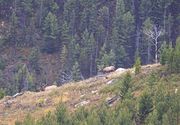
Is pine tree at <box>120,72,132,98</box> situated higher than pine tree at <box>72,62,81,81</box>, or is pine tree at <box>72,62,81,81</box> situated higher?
pine tree at <box>120,72,132,98</box>

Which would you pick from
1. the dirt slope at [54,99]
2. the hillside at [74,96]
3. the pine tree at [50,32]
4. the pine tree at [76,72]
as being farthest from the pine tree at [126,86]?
the pine tree at [50,32]

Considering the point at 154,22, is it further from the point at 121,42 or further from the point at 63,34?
the point at 63,34

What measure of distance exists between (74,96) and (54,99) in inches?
94.7

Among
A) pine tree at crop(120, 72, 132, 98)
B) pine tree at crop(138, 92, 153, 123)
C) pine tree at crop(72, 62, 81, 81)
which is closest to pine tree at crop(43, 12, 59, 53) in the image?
pine tree at crop(72, 62, 81, 81)

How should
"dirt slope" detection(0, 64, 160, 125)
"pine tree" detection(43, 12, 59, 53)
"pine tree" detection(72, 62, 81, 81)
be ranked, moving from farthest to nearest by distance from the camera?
"pine tree" detection(43, 12, 59, 53)
"pine tree" detection(72, 62, 81, 81)
"dirt slope" detection(0, 64, 160, 125)

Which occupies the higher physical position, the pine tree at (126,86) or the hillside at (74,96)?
the pine tree at (126,86)

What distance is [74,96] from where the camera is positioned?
52.4 metres

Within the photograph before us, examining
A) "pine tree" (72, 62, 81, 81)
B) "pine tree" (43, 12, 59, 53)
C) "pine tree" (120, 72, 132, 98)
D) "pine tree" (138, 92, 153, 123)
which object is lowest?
"pine tree" (72, 62, 81, 81)

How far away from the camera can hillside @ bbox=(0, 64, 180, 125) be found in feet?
156

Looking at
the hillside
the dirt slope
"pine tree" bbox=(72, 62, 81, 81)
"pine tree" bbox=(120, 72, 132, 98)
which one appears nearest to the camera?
"pine tree" bbox=(120, 72, 132, 98)

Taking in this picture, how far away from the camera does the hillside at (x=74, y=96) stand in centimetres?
4762

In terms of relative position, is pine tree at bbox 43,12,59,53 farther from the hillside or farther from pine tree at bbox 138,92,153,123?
pine tree at bbox 138,92,153,123

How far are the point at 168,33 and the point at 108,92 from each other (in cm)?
5378

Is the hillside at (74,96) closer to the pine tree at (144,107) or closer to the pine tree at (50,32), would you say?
the pine tree at (144,107)
